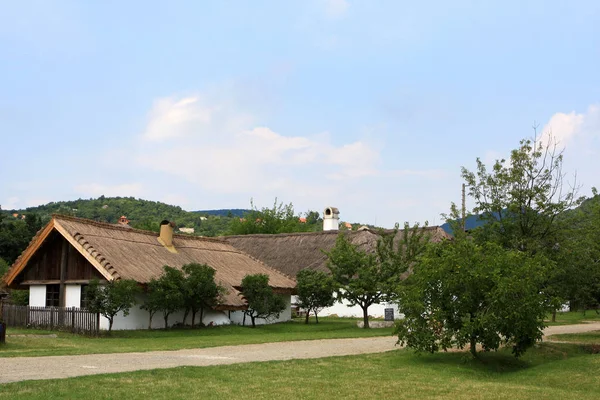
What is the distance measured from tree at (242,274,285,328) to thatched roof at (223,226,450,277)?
45.7 feet

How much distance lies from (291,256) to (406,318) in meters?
32.9

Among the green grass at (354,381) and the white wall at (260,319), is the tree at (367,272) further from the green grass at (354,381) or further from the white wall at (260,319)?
the green grass at (354,381)

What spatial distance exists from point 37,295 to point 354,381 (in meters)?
23.8

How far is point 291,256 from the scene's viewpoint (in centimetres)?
5294

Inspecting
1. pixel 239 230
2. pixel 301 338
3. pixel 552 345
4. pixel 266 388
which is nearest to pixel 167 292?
pixel 301 338

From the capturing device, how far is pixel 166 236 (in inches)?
1506

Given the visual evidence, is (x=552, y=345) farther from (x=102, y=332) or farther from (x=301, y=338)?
(x=102, y=332)

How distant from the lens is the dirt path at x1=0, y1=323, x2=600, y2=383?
50.9ft

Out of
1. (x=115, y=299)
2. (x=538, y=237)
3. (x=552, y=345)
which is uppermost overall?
(x=538, y=237)

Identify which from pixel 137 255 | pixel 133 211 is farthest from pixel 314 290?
pixel 133 211

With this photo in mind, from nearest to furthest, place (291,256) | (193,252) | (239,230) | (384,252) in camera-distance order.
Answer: (384,252), (193,252), (291,256), (239,230)

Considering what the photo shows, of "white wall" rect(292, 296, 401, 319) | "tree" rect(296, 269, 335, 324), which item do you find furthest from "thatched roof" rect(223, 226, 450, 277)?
"tree" rect(296, 269, 335, 324)

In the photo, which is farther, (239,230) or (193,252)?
(239,230)

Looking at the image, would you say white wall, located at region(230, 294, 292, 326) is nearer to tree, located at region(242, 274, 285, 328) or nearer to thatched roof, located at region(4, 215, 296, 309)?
tree, located at region(242, 274, 285, 328)
